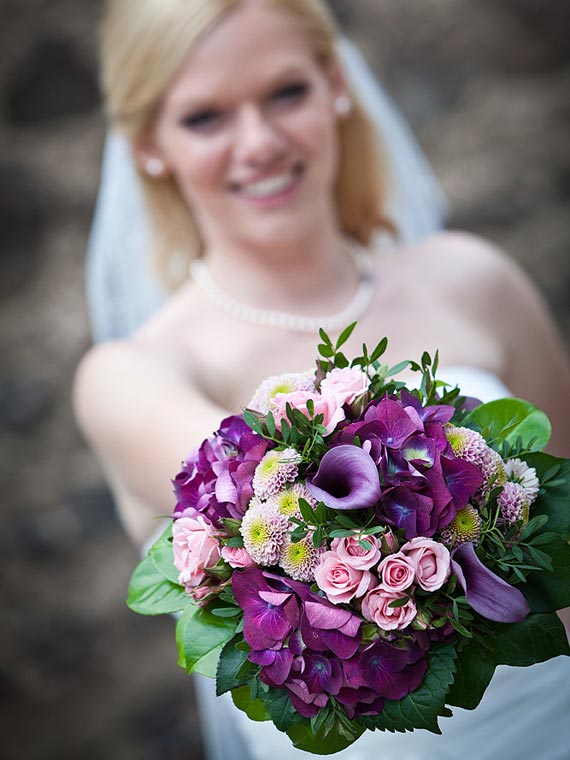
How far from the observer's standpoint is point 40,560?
2.55m

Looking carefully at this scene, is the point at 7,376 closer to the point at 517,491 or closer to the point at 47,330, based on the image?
the point at 47,330

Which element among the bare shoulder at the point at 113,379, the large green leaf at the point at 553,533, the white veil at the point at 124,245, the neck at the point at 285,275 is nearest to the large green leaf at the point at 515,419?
the large green leaf at the point at 553,533

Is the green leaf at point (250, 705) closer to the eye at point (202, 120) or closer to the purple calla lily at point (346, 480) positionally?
the purple calla lily at point (346, 480)

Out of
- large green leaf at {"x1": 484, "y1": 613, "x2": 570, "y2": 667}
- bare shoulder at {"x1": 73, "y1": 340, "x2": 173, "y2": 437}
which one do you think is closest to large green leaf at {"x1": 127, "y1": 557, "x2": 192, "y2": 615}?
large green leaf at {"x1": 484, "y1": 613, "x2": 570, "y2": 667}

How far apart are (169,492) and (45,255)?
129 cm

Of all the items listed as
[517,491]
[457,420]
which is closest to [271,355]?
[457,420]

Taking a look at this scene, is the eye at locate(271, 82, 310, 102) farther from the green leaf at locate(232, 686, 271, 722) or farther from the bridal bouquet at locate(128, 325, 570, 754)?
the green leaf at locate(232, 686, 271, 722)

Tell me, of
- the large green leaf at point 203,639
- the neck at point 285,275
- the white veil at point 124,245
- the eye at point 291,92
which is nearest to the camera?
the large green leaf at point 203,639

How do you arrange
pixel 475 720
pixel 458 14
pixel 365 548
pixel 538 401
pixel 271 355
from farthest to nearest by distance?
pixel 458 14 < pixel 538 401 < pixel 271 355 < pixel 475 720 < pixel 365 548

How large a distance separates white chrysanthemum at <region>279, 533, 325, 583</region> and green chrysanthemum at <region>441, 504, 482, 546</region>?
12cm

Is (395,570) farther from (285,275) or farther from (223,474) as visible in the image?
(285,275)

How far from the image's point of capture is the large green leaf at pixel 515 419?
3.44 ft

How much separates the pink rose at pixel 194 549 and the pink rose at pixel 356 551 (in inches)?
5.2

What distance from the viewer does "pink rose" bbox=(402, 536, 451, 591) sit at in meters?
0.82
